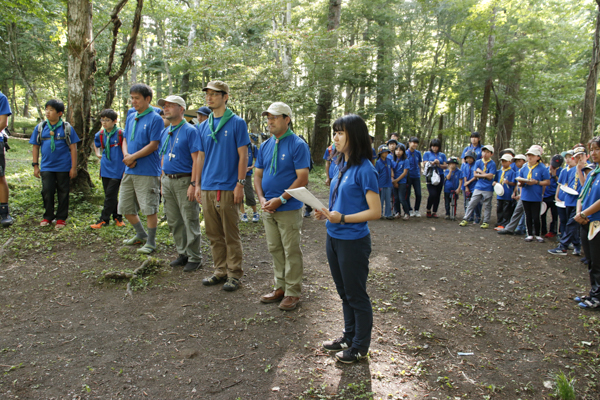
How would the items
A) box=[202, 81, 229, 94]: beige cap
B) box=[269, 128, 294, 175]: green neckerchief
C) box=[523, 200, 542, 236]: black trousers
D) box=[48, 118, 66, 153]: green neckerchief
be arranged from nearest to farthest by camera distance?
box=[269, 128, 294, 175]: green neckerchief
box=[202, 81, 229, 94]: beige cap
box=[48, 118, 66, 153]: green neckerchief
box=[523, 200, 542, 236]: black trousers

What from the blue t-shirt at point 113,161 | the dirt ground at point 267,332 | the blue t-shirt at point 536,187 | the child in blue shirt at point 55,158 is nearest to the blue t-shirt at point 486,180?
the blue t-shirt at point 536,187

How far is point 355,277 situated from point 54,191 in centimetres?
584

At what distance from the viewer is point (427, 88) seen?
24188 millimetres

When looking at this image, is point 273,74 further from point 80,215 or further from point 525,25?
point 525,25

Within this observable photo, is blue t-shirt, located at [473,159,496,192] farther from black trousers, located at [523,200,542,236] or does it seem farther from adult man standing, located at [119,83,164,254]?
adult man standing, located at [119,83,164,254]

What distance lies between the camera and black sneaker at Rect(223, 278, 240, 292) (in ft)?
14.4

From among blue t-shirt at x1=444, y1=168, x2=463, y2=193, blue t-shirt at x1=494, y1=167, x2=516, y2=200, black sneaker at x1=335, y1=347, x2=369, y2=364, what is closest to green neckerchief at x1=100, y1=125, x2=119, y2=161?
black sneaker at x1=335, y1=347, x2=369, y2=364

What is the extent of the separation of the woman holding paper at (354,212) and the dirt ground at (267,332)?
28.5 inches

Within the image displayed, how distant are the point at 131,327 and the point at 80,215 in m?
4.13

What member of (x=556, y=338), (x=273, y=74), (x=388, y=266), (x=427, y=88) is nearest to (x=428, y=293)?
(x=388, y=266)

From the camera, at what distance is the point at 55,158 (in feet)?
19.7

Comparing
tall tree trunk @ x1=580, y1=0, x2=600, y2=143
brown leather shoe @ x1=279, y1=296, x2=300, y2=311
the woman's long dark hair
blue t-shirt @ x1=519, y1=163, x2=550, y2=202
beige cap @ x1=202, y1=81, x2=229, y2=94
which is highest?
tall tree trunk @ x1=580, y1=0, x2=600, y2=143

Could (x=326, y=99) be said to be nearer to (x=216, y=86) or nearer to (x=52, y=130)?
(x=52, y=130)

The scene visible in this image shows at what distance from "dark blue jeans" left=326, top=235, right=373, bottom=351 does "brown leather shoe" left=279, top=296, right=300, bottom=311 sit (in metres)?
1.01
